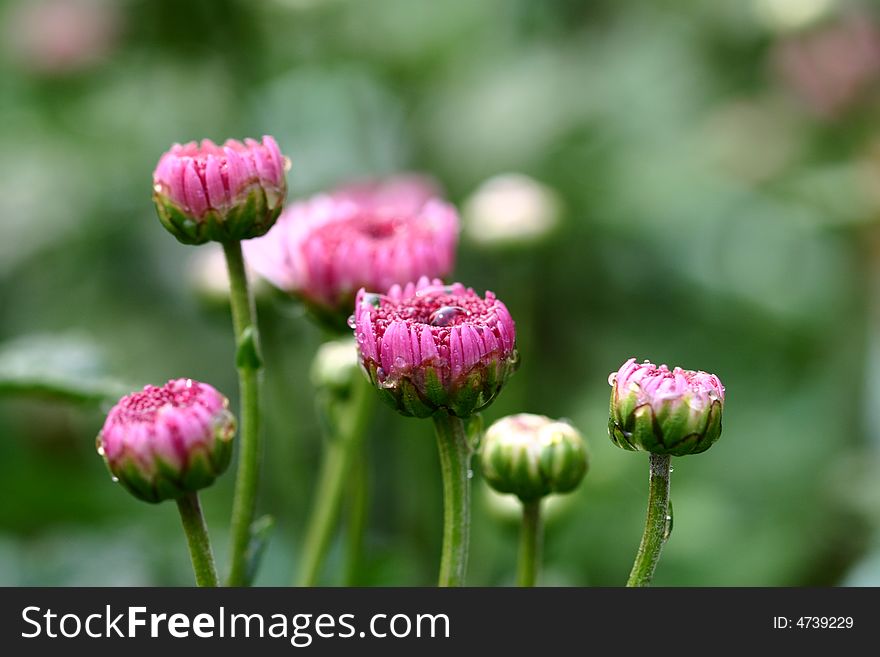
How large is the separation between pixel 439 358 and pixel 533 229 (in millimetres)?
932

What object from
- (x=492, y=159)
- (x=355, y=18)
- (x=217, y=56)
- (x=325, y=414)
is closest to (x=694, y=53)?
(x=492, y=159)

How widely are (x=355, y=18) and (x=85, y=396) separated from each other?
151 cm

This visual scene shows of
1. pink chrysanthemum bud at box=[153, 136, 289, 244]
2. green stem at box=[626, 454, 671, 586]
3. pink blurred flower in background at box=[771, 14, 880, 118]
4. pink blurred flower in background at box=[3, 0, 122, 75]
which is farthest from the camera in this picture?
pink blurred flower in background at box=[3, 0, 122, 75]

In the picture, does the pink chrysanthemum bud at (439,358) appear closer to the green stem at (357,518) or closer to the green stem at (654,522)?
the green stem at (654,522)

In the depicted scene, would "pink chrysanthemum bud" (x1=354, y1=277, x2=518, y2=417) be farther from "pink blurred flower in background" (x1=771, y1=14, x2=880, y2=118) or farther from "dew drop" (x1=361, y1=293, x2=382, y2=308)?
"pink blurred flower in background" (x1=771, y1=14, x2=880, y2=118)

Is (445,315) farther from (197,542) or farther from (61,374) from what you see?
(61,374)

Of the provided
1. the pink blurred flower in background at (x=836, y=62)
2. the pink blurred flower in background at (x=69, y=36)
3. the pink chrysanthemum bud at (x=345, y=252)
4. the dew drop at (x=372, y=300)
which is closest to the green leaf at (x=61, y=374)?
the pink chrysanthemum bud at (x=345, y=252)

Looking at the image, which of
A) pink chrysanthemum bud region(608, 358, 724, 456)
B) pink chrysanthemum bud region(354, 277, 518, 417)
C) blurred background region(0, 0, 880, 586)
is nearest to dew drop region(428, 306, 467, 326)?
pink chrysanthemum bud region(354, 277, 518, 417)

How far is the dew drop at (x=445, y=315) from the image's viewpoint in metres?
0.84

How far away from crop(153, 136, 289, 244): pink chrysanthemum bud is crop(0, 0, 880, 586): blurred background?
0.64 metres

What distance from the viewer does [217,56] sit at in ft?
7.38

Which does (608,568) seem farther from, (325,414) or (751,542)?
(325,414)

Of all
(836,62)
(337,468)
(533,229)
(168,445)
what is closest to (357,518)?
(337,468)

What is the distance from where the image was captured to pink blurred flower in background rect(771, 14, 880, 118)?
212 cm
